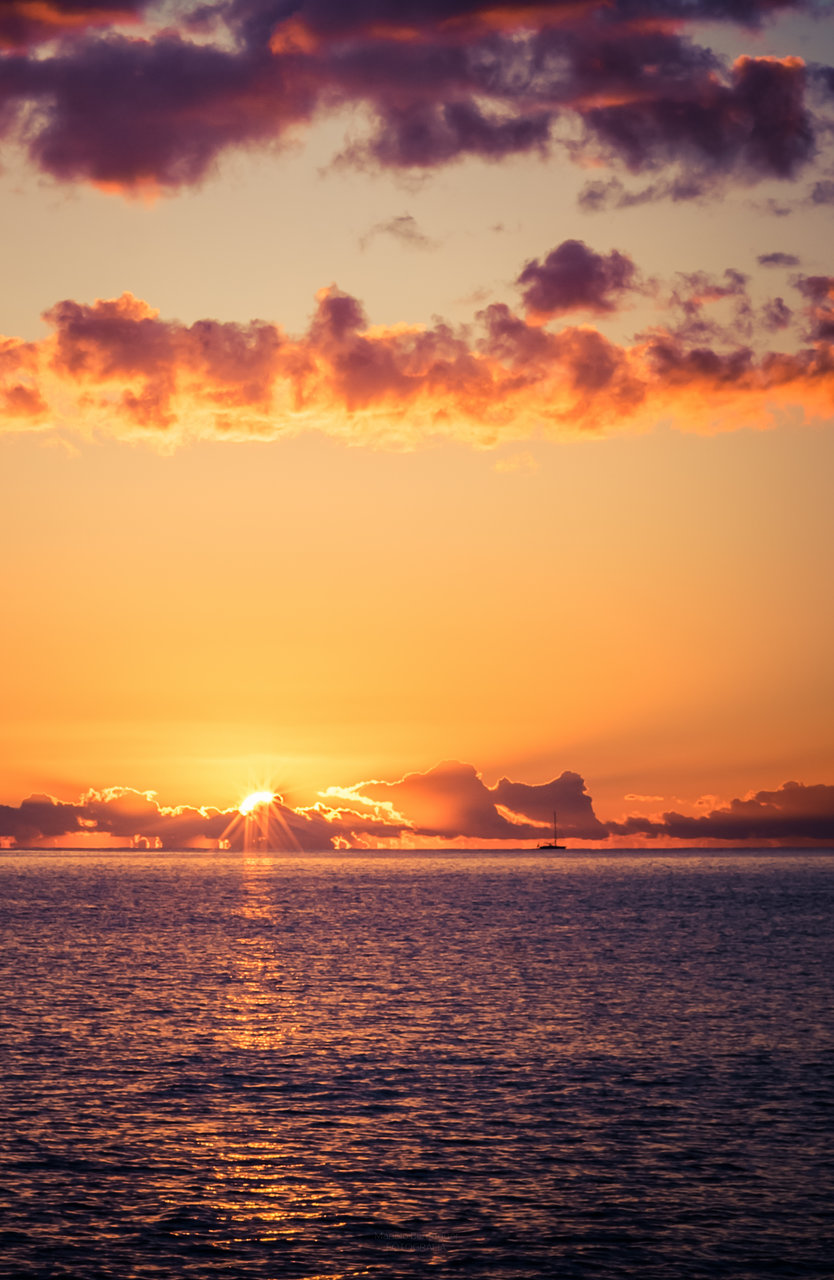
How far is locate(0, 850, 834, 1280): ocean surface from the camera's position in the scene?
3148 centimetres

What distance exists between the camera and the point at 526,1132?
43.0 m

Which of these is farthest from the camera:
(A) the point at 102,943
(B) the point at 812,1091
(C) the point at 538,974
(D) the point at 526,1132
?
(A) the point at 102,943

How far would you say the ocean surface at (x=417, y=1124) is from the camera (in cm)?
3148

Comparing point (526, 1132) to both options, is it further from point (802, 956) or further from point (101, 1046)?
point (802, 956)

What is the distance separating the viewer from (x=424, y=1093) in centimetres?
4903

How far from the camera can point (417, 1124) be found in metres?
44.0

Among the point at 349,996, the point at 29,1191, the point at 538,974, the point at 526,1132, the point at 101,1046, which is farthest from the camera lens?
the point at 538,974

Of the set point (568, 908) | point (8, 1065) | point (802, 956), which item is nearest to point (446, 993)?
point (8, 1065)

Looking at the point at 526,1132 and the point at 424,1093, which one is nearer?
the point at 526,1132

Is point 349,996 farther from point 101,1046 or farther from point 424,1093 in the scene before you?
point 424,1093

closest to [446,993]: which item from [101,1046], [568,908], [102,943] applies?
[101,1046]

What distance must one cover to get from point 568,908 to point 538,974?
106m

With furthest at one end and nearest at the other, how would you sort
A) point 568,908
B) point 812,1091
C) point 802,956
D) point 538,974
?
point 568,908
point 802,956
point 538,974
point 812,1091

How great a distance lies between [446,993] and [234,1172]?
142ft
